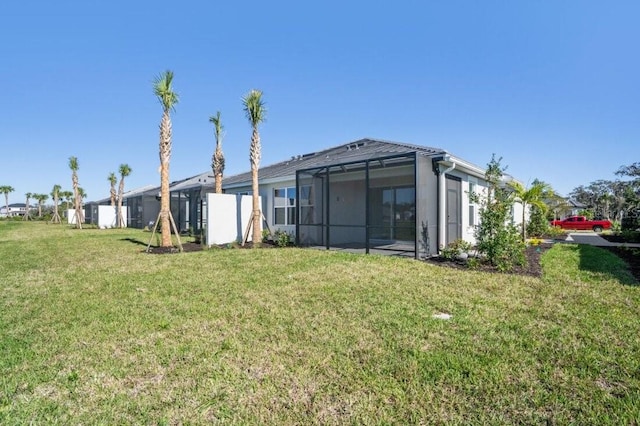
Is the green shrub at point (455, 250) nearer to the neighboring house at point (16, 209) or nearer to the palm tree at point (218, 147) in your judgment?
the palm tree at point (218, 147)

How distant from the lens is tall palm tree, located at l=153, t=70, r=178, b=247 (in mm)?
11695

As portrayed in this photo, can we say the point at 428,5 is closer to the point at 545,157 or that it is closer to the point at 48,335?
the point at 48,335

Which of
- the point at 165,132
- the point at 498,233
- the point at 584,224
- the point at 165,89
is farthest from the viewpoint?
the point at 584,224

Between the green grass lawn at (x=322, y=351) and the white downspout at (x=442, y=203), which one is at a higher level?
the white downspout at (x=442, y=203)

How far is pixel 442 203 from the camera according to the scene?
10.3 meters

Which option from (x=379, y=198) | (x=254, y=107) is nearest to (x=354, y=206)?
(x=379, y=198)

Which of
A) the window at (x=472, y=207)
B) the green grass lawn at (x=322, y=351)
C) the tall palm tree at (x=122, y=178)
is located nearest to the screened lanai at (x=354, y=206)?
the window at (x=472, y=207)

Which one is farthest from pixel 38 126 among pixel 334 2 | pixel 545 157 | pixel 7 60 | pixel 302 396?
pixel 545 157

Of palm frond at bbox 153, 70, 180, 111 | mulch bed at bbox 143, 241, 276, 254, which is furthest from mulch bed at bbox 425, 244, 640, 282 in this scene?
palm frond at bbox 153, 70, 180, 111

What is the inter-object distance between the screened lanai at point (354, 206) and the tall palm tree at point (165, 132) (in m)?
4.99

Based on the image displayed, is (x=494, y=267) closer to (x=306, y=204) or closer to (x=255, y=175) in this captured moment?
(x=306, y=204)

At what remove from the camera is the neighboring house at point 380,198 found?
9711 mm

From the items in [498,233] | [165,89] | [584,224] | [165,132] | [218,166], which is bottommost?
[584,224]

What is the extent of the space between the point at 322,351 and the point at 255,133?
34.6 feet
